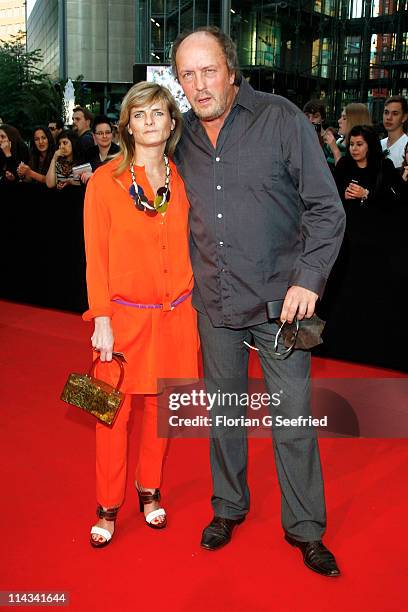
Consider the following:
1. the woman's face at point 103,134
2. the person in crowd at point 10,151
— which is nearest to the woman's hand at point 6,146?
the person in crowd at point 10,151

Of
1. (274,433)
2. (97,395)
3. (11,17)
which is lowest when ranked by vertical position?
(274,433)

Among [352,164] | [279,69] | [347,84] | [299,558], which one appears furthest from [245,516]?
[279,69]

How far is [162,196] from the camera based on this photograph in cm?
262

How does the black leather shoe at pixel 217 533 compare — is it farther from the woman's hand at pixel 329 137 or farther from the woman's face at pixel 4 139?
the woman's face at pixel 4 139

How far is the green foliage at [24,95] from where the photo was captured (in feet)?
90.6

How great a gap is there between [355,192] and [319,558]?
2.93 meters

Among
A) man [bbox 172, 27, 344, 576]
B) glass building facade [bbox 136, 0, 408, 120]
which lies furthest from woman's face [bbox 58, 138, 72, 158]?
glass building facade [bbox 136, 0, 408, 120]

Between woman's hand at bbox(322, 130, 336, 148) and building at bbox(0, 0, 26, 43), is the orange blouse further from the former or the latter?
building at bbox(0, 0, 26, 43)

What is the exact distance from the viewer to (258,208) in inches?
98.1

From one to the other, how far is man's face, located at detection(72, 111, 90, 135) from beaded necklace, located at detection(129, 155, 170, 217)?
572cm

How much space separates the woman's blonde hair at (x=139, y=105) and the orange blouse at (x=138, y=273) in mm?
59

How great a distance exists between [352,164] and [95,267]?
3.14 meters

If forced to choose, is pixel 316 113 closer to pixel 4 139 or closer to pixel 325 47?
pixel 4 139

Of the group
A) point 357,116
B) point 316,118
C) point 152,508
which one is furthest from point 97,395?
point 316,118
